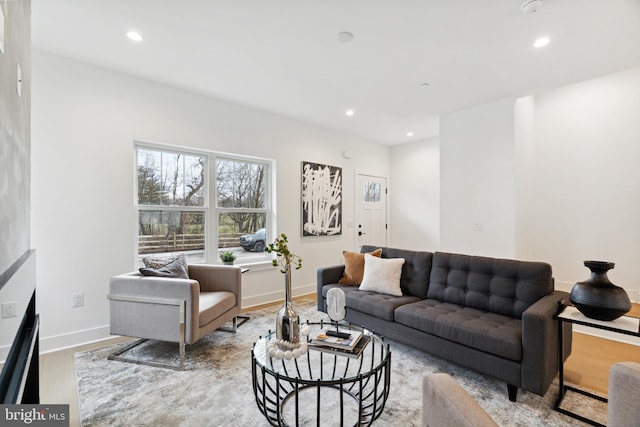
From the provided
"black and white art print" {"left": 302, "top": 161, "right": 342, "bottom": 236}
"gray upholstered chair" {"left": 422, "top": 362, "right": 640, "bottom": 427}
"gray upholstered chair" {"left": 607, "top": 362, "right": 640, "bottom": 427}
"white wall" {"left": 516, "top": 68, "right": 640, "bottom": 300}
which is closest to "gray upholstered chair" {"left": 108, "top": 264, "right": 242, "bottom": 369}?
"gray upholstered chair" {"left": 422, "top": 362, "right": 640, "bottom": 427}

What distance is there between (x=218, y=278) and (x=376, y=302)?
1.62 meters

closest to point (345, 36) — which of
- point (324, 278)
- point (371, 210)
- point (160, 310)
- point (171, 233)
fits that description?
point (324, 278)

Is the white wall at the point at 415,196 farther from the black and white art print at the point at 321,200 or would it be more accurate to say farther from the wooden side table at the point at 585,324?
the wooden side table at the point at 585,324

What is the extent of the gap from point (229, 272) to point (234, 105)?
2.19m

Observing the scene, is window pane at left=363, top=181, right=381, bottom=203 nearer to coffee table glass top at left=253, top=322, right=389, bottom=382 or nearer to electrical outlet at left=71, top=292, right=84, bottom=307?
coffee table glass top at left=253, top=322, right=389, bottom=382

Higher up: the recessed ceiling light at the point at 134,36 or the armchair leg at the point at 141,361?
the recessed ceiling light at the point at 134,36

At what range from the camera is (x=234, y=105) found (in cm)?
394

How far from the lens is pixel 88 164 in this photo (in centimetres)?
290

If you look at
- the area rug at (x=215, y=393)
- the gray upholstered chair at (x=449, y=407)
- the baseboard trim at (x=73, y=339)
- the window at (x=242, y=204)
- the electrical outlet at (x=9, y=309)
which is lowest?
the area rug at (x=215, y=393)

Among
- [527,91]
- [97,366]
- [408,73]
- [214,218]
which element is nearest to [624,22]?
[527,91]

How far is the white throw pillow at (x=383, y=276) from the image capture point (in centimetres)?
299

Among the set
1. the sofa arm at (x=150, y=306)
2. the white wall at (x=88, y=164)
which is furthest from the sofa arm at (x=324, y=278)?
the white wall at (x=88, y=164)

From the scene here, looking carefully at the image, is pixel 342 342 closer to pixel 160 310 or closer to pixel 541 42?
pixel 160 310

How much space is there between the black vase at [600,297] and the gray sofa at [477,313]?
0.61 ft
